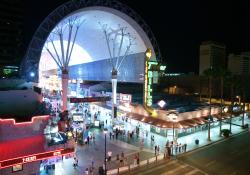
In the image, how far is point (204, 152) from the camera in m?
35.9

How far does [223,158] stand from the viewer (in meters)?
33.6

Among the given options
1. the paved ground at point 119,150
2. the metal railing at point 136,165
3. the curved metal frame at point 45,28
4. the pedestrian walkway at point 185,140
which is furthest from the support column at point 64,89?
the metal railing at point 136,165

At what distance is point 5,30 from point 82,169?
203 ft

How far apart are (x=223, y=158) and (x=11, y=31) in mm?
68767

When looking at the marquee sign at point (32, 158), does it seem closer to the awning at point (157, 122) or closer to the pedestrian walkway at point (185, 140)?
the pedestrian walkway at point (185, 140)

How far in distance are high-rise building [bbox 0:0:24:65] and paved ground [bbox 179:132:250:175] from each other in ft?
198

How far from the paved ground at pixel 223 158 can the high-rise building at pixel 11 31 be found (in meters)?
60.5

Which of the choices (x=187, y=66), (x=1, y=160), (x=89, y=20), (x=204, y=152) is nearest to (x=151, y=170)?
(x=204, y=152)

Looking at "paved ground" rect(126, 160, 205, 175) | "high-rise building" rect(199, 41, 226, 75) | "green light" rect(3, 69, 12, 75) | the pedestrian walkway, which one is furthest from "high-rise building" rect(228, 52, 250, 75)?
"paved ground" rect(126, 160, 205, 175)

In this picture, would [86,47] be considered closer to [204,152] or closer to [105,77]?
[105,77]

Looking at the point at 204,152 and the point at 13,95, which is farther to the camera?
the point at 204,152

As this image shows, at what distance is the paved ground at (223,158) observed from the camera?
2970cm

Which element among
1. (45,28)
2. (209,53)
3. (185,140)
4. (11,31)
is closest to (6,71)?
(11,31)

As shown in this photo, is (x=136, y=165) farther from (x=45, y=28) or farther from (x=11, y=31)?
(x=11, y=31)
